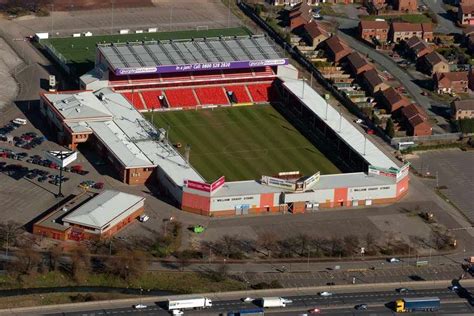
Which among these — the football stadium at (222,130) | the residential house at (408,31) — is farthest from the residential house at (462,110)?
the residential house at (408,31)

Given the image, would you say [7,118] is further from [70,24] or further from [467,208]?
[467,208]

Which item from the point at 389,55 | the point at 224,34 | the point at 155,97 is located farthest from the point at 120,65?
the point at 389,55

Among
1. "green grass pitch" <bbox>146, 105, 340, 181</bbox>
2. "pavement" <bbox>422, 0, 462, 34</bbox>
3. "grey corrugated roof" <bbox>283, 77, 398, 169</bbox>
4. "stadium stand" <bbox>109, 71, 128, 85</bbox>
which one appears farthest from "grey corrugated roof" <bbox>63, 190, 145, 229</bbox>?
"pavement" <bbox>422, 0, 462, 34</bbox>

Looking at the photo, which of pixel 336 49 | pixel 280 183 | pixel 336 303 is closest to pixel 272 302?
pixel 336 303

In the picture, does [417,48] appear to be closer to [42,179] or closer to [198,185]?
[198,185]

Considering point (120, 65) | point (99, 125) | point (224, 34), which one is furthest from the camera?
point (224, 34)

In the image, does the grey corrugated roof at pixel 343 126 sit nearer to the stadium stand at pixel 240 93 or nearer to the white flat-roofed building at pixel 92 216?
the stadium stand at pixel 240 93

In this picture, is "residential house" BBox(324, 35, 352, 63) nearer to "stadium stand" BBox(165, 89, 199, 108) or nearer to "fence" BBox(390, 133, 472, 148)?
"stadium stand" BBox(165, 89, 199, 108)
